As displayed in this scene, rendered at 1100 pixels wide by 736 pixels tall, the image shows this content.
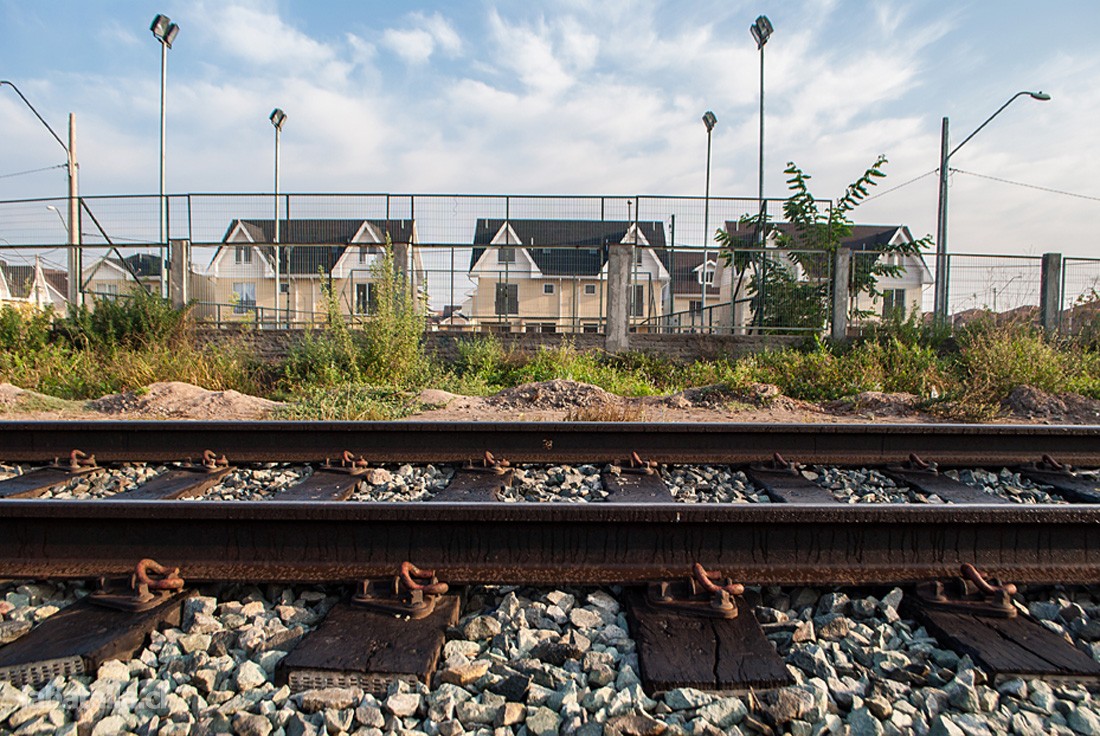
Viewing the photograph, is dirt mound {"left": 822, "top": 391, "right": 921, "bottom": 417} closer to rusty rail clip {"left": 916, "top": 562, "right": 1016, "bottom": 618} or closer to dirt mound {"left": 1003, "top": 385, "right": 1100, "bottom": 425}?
dirt mound {"left": 1003, "top": 385, "right": 1100, "bottom": 425}

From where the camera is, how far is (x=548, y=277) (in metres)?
19.5

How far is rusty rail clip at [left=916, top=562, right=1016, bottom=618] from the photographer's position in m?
2.41

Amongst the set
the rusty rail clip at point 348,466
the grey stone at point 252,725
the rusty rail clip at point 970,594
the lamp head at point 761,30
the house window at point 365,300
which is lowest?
the grey stone at point 252,725

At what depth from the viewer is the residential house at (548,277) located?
16.2m

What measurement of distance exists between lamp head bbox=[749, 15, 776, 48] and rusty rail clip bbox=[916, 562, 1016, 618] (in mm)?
20797

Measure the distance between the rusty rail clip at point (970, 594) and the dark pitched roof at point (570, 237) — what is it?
15.5 m

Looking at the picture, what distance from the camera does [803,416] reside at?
8219mm

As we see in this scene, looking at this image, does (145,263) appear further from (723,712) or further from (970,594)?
(970,594)

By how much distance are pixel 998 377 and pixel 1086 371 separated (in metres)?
2.11

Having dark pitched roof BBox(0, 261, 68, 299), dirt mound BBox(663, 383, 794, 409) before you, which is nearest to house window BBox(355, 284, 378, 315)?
dirt mound BBox(663, 383, 794, 409)

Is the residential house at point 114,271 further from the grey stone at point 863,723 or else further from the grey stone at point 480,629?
the grey stone at point 863,723

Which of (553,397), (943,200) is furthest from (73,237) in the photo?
(943,200)

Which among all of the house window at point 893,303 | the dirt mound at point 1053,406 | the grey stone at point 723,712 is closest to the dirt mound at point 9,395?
the grey stone at point 723,712

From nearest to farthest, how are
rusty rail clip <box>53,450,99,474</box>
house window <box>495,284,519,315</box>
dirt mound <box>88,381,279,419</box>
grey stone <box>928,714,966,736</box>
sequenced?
grey stone <box>928,714,966,736</box>
rusty rail clip <box>53,450,99,474</box>
dirt mound <box>88,381,279,419</box>
house window <box>495,284,519,315</box>
